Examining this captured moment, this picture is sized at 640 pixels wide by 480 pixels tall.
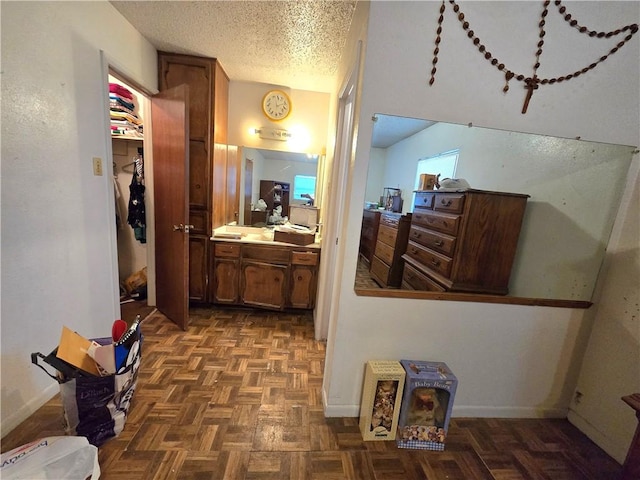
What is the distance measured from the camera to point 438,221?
151 cm

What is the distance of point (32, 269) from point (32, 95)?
895mm

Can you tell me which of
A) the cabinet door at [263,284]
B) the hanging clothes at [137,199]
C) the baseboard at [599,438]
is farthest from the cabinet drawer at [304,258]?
the baseboard at [599,438]

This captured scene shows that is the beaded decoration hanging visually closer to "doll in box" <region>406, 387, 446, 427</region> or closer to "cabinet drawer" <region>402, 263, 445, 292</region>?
"cabinet drawer" <region>402, 263, 445, 292</region>

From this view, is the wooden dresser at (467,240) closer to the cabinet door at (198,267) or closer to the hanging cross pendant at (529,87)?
the hanging cross pendant at (529,87)

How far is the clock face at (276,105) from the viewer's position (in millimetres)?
2715

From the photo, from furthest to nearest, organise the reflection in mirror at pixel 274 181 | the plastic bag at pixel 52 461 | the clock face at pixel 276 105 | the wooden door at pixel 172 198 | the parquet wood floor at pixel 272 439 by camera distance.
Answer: the reflection in mirror at pixel 274 181, the clock face at pixel 276 105, the wooden door at pixel 172 198, the parquet wood floor at pixel 272 439, the plastic bag at pixel 52 461

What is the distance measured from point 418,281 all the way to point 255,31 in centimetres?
209

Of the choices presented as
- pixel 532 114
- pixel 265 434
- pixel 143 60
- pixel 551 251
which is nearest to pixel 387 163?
pixel 532 114

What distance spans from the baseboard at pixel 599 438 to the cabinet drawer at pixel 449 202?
153 cm

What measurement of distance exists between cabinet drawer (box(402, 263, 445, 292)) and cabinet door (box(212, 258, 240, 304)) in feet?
5.63

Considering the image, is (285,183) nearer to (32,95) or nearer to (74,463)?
(32,95)

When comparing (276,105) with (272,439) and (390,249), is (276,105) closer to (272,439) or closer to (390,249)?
(390,249)

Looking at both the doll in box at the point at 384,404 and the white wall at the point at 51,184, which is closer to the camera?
the white wall at the point at 51,184

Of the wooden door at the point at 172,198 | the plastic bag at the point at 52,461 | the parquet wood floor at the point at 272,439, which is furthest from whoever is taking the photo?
the wooden door at the point at 172,198
